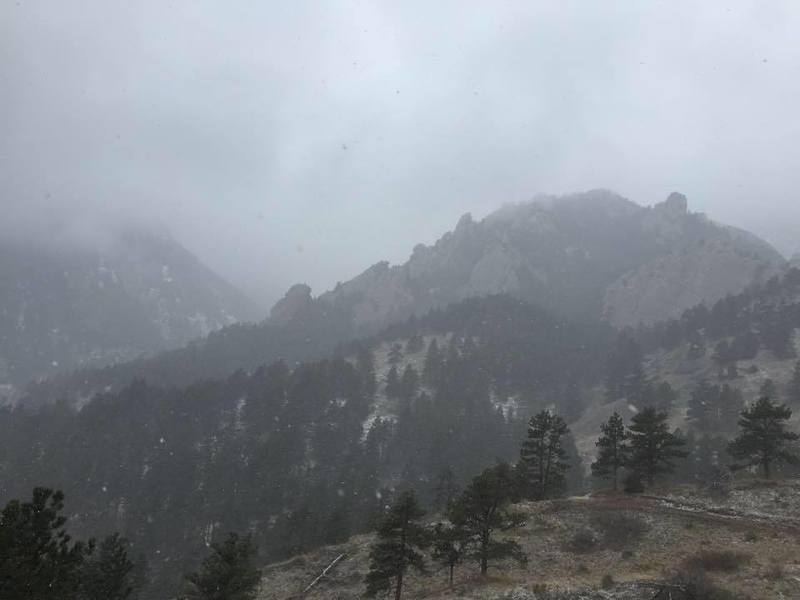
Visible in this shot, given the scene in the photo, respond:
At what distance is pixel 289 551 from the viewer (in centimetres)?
7212

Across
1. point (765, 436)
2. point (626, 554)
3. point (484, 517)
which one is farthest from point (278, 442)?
point (626, 554)

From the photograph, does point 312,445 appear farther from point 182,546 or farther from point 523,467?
point 523,467

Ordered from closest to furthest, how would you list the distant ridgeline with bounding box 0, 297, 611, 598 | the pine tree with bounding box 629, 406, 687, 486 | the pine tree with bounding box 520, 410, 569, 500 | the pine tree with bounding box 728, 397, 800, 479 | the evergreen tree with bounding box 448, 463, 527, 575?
the evergreen tree with bounding box 448, 463, 527, 575 < the pine tree with bounding box 728, 397, 800, 479 < the pine tree with bounding box 629, 406, 687, 486 < the pine tree with bounding box 520, 410, 569, 500 < the distant ridgeline with bounding box 0, 297, 611, 598

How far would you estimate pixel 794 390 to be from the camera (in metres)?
117

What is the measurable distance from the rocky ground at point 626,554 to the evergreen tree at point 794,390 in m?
80.0

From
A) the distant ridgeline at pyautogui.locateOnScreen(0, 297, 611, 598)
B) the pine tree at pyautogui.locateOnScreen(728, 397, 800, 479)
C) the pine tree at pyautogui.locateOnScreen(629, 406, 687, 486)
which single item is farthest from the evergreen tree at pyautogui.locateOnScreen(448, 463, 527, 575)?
the distant ridgeline at pyautogui.locateOnScreen(0, 297, 611, 598)

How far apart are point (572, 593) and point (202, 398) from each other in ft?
462

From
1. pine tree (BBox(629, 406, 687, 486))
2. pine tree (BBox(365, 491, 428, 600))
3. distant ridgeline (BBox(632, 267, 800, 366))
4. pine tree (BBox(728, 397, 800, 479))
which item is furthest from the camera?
distant ridgeline (BBox(632, 267, 800, 366))

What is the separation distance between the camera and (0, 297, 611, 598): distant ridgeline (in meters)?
106

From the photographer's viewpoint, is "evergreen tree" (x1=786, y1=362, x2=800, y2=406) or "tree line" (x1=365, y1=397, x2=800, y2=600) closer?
"tree line" (x1=365, y1=397, x2=800, y2=600)

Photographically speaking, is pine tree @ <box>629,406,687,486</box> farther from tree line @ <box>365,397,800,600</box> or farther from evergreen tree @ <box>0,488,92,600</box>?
evergreen tree @ <box>0,488,92,600</box>

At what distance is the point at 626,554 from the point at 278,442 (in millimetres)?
99909

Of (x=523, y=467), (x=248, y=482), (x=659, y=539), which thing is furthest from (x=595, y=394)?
(x=659, y=539)

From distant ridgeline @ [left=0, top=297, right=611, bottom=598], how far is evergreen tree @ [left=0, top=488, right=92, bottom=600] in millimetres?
53239
